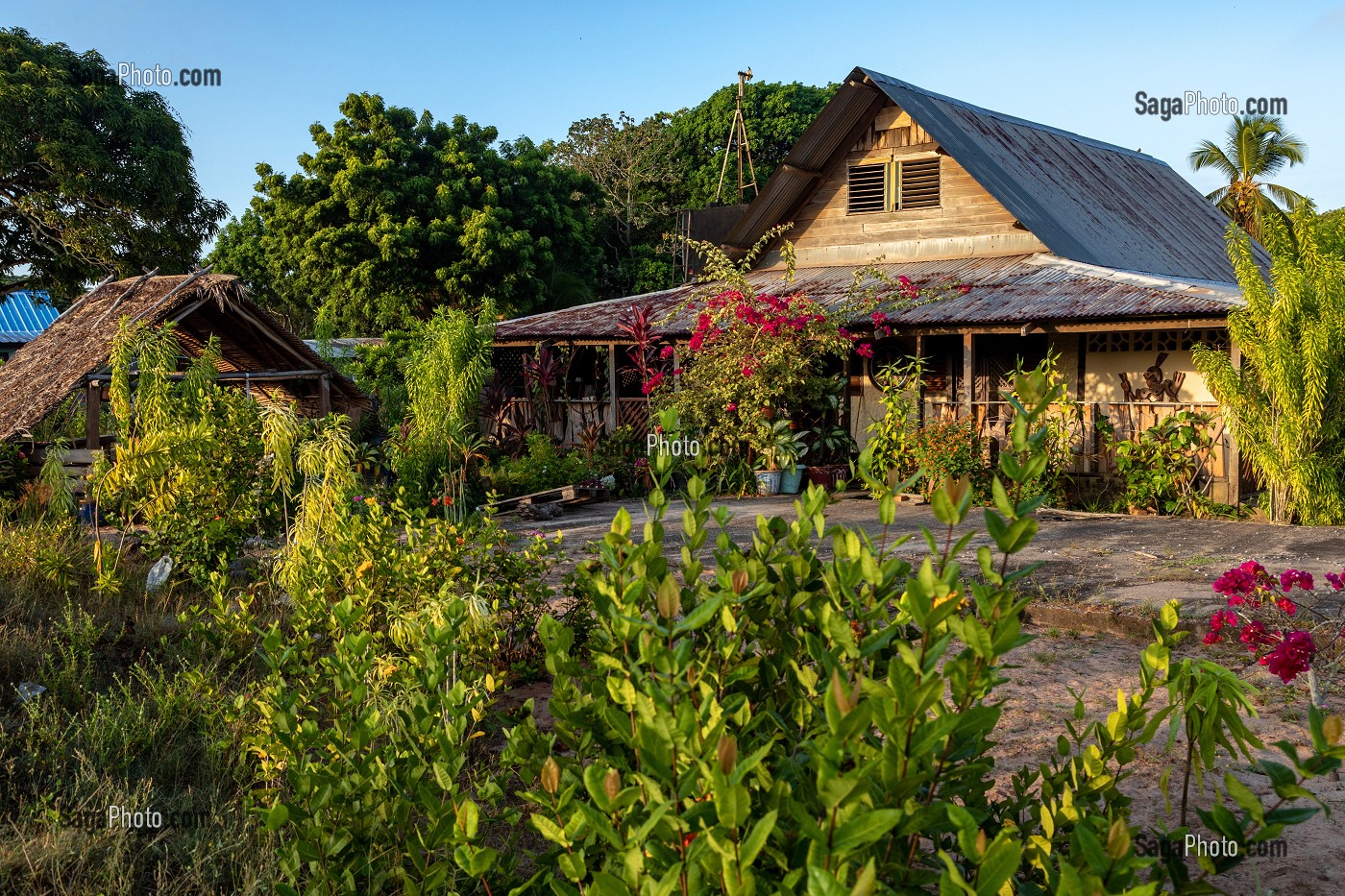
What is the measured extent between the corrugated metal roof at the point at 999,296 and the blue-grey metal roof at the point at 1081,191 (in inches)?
37.3

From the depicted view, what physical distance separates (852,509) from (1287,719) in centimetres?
798

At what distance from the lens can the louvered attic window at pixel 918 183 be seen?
15.6m

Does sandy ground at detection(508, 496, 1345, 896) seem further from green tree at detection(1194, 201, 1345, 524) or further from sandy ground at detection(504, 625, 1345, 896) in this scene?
green tree at detection(1194, 201, 1345, 524)

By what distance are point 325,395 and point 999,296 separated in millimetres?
8007

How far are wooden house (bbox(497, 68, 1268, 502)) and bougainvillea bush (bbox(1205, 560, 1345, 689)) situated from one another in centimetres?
533

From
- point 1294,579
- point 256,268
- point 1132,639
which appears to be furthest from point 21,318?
point 1294,579

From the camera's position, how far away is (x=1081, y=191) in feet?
56.9

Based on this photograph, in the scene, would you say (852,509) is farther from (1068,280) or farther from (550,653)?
(550,653)

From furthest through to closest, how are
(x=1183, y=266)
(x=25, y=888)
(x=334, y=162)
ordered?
(x=334, y=162) → (x=1183, y=266) → (x=25, y=888)

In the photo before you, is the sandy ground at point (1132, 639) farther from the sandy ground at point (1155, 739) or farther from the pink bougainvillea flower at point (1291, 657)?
the pink bougainvillea flower at point (1291, 657)

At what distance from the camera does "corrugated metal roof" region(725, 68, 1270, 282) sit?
15.0 m

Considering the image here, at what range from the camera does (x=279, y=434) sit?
639 centimetres

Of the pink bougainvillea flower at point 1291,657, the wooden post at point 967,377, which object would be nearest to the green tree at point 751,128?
the wooden post at point 967,377

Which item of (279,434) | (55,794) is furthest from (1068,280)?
(55,794)
